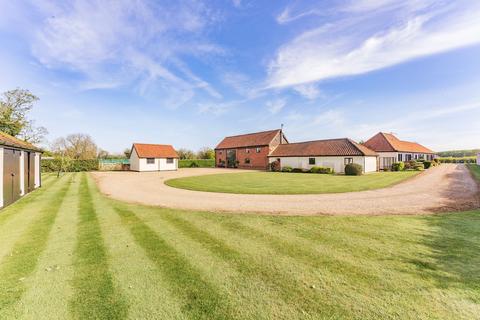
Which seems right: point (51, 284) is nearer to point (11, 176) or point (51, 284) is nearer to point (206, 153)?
point (11, 176)

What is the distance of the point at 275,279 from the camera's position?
440cm

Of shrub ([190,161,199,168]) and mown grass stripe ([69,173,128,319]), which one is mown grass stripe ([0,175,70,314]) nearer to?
mown grass stripe ([69,173,128,319])

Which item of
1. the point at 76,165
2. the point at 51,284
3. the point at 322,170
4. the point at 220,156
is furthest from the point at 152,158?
the point at 51,284

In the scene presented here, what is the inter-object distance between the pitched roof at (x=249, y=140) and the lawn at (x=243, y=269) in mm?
35539

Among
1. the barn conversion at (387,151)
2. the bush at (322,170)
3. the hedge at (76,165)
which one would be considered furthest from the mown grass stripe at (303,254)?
→ the hedge at (76,165)

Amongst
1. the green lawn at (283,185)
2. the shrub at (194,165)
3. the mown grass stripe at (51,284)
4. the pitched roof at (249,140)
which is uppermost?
the pitched roof at (249,140)

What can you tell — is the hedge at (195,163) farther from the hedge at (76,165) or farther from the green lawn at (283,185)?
the green lawn at (283,185)

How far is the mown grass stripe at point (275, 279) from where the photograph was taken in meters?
3.56

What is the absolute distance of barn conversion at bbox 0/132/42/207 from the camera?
1085 cm

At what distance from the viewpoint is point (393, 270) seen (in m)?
4.62

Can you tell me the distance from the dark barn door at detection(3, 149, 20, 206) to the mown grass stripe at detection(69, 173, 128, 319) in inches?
297

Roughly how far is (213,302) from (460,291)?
4.23m

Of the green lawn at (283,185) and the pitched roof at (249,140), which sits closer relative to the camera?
the green lawn at (283,185)

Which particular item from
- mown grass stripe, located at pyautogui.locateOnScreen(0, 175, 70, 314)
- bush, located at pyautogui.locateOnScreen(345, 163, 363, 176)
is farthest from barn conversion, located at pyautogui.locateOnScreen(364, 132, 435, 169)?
mown grass stripe, located at pyautogui.locateOnScreen(0, 175, 70, 314)
